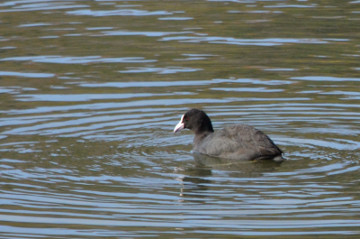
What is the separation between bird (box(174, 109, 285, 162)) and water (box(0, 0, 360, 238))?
229mm

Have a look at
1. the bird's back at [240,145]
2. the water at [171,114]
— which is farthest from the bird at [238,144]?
the water at [171,114]

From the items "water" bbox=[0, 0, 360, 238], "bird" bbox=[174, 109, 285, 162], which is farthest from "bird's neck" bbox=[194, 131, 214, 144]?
"water" bbox=[0, 0, 360, 238]

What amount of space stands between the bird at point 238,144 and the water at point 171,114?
9.0 inches

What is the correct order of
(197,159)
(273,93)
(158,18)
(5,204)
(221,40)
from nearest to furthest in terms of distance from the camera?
(5,204), (197,159), (273,93), (221,40), (158,18)

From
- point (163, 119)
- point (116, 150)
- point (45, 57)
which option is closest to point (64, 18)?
point (45, 57)

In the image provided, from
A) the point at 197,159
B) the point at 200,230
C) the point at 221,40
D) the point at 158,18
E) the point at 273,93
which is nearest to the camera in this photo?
the point at 200,230

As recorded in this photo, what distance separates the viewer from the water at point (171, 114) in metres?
10.6

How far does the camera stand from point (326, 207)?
10.6 m

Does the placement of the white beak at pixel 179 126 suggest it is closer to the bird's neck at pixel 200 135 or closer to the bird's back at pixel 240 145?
the bird's neck at pixel 200 135

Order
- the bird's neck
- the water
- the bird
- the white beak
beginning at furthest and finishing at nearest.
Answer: the white beak < the bird's neck < the bird < the water

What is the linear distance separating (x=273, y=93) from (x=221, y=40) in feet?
16.2

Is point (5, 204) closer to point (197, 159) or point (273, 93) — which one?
point (197, 159)

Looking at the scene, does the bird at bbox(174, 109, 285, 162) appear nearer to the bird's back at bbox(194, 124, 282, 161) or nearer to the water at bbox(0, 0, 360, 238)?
the bird's back at bbox(194, 124, 282, 161)

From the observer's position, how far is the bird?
12.9 metres
